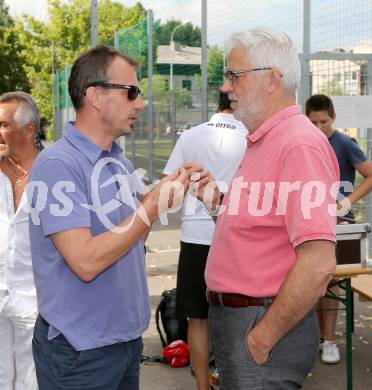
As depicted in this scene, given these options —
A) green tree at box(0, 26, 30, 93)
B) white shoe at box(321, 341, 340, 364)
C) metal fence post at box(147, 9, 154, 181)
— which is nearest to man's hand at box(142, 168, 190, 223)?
white shoe at box(321, 341, 340, 364)

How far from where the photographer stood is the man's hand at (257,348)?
252 centimetres

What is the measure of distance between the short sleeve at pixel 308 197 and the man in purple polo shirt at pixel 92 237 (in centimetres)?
43

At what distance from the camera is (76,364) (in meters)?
2.65

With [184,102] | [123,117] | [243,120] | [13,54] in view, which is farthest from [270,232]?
[13,54]

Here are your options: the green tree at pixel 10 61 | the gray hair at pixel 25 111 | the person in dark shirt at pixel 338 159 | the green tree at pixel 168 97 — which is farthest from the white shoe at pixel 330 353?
the green tree at pixel 10 61

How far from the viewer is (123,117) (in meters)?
2.83

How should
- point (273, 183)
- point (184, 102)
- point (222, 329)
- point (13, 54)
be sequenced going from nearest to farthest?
point (273, 183)
point (222, 329)
point (184, 102)
point (13, 54)

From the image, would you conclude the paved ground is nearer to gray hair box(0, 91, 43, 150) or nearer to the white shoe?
the white shoe

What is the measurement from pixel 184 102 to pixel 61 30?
30.8 m

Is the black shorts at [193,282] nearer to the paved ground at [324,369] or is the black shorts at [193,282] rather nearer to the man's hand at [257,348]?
the paved ground at [324,369]

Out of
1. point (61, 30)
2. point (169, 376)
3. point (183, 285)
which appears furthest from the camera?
point (61, 30)

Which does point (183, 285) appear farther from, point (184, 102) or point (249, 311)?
point (184, 102)

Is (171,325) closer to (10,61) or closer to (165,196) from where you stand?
(165,196)

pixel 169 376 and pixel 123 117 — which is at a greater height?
pixel 123 117
